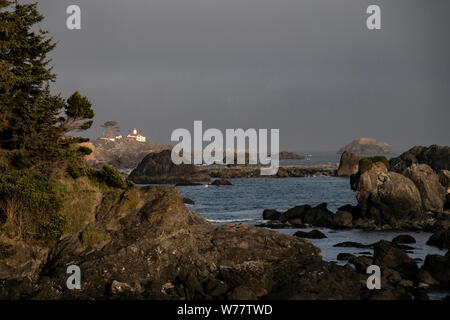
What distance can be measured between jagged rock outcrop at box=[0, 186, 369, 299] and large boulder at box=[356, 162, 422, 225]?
74.5 feet

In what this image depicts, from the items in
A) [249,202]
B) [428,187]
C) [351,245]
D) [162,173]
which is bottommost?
[162,173]

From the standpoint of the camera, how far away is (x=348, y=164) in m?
141

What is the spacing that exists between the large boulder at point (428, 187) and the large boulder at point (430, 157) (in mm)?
57924

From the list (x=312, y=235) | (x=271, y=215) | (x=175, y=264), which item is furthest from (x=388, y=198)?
(x=175, y=264)

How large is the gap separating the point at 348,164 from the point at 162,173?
50596mm

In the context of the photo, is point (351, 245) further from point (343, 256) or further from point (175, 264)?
point (175, 264)

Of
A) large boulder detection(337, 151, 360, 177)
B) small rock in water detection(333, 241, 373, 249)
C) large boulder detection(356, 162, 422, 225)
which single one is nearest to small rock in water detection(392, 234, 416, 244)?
small rock in water detection(333, 241, 373, 249)

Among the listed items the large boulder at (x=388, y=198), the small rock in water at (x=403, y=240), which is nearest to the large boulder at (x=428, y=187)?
the large boulder at (x=388, y=198)

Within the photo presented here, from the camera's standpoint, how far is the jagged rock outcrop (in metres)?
21.5

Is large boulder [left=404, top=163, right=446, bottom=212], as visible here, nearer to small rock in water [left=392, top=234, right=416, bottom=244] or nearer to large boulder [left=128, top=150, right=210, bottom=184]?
small rock in water [left=392, top=234, right=416, bottom=244]

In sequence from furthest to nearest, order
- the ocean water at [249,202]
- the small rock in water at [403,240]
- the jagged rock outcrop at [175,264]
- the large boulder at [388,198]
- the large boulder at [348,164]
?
1. the large boulder at [348,164]
2. the ocean water at [249,202]
3. the large boulder at [388,198]
4. the small rock in water at [403,240]
5. the jagged rock outcrop at [175,264]

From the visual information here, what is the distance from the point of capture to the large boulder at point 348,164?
137 meters

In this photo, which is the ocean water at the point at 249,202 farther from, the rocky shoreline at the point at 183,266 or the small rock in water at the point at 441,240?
the rocky shoreline at the point at 183,266
